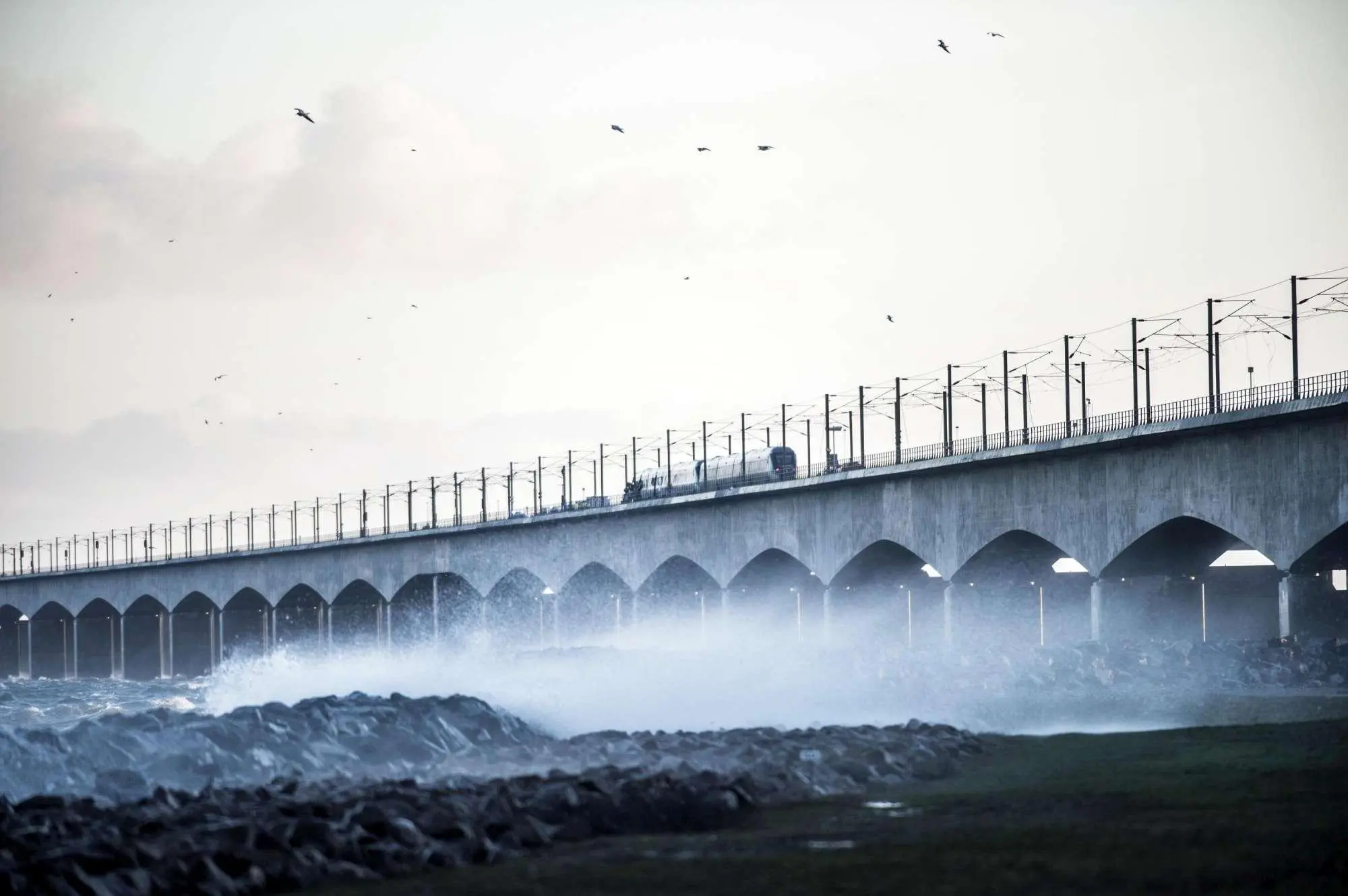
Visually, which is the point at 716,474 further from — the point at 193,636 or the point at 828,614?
the point at 193,636

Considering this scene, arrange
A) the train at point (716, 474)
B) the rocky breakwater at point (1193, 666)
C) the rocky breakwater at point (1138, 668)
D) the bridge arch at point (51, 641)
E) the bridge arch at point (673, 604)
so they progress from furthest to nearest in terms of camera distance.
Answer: the bridge arch at point (51, 641)
the bridge arch at point (673, 604)
the train at point (716, 474)
the rocky breakwater at point (1138, 668)
the rocky breakwater at point (1193, 666)

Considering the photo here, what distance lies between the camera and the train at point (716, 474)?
89.4m

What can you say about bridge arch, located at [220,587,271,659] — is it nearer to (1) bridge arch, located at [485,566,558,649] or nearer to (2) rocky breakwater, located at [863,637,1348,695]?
(1) bridge arch, located at [485,566,558,649]

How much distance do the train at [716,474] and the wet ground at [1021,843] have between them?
62.9 meters

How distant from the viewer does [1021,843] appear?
16.9 meters

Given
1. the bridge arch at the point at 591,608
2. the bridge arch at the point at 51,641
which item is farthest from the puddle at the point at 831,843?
the bridge arch at the point at 51,641

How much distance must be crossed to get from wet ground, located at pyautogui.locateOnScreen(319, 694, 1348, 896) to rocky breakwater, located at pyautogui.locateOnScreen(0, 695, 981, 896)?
612mm

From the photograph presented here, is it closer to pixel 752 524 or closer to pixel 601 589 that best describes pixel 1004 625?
pixel 752 524

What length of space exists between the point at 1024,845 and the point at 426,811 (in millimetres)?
6957

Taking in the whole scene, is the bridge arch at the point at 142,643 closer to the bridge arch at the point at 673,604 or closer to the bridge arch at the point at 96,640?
the bridge arch at the point at 96,640

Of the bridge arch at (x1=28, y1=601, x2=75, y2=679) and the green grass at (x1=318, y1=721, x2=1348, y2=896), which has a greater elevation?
the green grass at (x1=318, y1=721, x2=1348, y2=896)

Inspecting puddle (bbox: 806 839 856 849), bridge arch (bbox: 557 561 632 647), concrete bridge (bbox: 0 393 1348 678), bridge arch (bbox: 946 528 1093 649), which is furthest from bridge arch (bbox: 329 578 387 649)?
puddle (bbox: 806 839 856 849)

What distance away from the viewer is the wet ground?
48.5 feet

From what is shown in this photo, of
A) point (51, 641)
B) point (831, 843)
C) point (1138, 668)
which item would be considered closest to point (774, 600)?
point (1138, 668)
